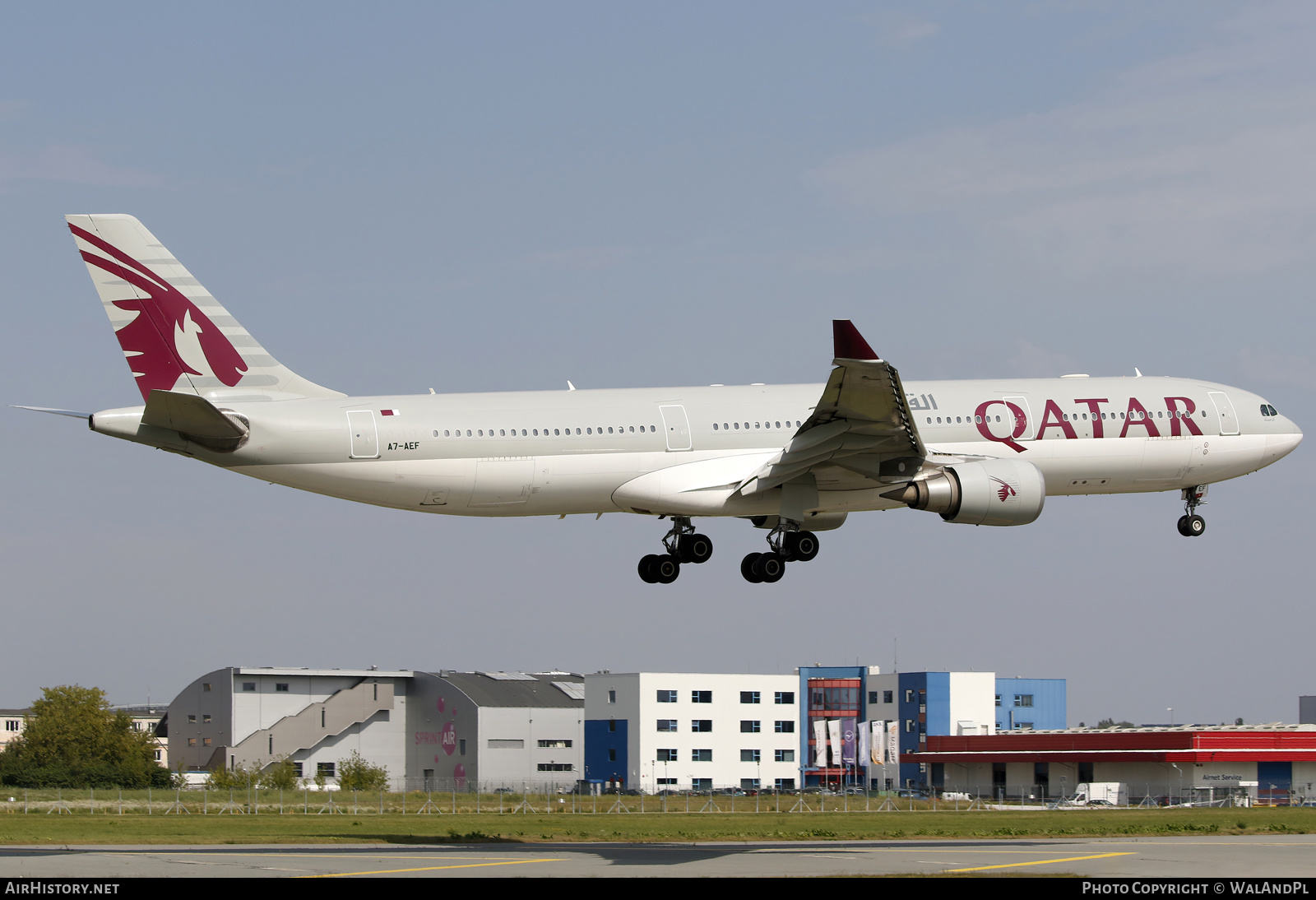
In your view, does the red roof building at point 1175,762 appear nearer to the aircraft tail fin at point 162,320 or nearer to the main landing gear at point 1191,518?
the main landing gear at point 1191,518

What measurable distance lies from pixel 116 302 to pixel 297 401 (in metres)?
5.35

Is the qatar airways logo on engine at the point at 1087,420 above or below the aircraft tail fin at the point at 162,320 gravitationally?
below

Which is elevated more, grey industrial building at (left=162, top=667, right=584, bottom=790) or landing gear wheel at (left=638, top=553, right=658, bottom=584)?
landing gear wheel at (left=638, top=553, right=658, bottom=584)

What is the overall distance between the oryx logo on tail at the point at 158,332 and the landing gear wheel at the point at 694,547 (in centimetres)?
1424

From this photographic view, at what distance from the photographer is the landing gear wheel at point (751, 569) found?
148 feet

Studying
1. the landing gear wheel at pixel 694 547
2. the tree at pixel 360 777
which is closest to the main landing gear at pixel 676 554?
the landing gear wheel at pixel 694 547

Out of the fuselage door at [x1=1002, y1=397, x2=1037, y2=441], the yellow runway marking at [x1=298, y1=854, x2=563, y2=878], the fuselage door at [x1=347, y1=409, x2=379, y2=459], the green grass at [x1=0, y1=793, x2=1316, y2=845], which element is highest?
the fuselage door at [x1=1002, y1=397, x2=1037, y2=441]

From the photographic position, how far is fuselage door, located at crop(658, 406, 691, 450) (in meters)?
42.4

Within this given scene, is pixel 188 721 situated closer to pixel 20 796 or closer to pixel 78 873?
pixel 20 796

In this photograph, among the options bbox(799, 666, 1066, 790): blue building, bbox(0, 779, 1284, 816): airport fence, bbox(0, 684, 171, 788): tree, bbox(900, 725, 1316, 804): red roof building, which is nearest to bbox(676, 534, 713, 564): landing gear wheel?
bbox(0, 779, 1284, 816): airport fence

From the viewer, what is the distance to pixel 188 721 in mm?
108500

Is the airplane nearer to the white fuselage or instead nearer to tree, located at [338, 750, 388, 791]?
the white fuselage

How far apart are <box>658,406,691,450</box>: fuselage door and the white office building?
6475 cm

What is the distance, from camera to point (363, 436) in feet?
132
